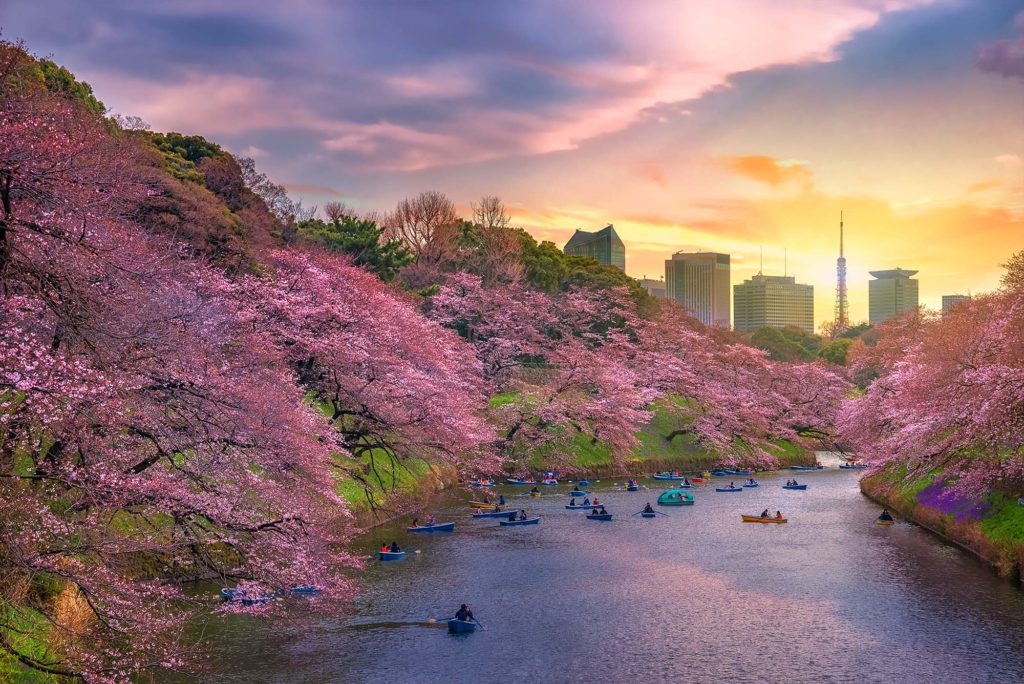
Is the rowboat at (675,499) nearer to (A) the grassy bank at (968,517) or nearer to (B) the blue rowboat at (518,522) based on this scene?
(B) the blue rowboat at (518,522)

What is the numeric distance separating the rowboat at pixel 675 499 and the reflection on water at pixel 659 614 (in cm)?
1210

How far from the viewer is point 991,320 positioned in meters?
45.7

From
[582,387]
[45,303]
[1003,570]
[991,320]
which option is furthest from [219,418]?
[582,387]

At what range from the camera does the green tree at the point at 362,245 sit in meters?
89.9

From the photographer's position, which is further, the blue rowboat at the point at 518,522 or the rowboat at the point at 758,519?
the rowboat at the point at 758,519

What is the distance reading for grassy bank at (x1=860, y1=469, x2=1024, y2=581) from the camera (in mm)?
41312

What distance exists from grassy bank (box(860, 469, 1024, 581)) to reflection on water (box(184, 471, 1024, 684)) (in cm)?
123

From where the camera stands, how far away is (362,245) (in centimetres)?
9044

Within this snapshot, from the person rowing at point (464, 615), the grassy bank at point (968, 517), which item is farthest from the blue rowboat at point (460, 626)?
the grassy bank at point (968, 517)

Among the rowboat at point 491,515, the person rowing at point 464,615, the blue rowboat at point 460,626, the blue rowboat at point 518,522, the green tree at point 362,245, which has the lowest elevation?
the blue rowboat at point 518,522

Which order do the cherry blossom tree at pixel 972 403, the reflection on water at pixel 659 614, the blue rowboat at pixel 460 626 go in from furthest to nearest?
the cherry blossom tree at pixel 972 403, the blue rowboat at pixel 460 626, the reflection on water at pixel 659 614

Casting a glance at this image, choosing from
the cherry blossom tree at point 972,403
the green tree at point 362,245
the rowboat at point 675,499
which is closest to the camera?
the cherry blossom tree at point 972,403

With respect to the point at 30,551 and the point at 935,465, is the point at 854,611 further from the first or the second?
the point at 30,551

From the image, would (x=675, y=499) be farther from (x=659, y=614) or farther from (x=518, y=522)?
(x=659, y=614)
